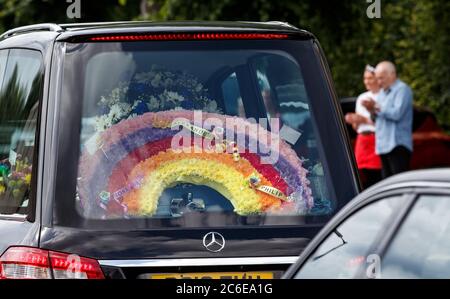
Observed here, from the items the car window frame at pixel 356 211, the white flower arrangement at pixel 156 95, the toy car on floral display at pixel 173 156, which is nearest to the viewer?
the car window frame at pixel 356 211

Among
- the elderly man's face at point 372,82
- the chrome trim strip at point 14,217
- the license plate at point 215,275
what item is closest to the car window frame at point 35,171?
the chrome trim strip at point 14,217

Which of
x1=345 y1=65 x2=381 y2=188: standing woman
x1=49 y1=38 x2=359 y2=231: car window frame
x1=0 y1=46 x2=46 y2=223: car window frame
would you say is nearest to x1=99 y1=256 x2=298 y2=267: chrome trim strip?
x1=49 y1=38 x2=359 y2=231: car window frame

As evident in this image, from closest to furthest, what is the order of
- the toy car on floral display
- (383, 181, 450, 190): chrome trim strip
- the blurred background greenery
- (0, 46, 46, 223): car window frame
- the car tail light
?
(383, 181, 450, 190): chrome trim strip, the car tail light, the toy car on floral display, (0, 46, 46, 223): car window frame, the blurred background greenery

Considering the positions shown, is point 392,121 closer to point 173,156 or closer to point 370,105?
point 370,105

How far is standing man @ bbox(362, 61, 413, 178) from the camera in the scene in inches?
653

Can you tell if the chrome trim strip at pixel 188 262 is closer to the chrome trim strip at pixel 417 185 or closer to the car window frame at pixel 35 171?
the car window frame at pixel 35 171

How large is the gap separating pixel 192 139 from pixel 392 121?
10.0m

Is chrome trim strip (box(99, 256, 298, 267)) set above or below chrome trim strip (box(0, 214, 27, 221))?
below

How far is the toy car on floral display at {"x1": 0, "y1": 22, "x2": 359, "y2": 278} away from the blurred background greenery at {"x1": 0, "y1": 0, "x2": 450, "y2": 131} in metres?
15.0

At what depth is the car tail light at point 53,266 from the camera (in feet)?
20.7

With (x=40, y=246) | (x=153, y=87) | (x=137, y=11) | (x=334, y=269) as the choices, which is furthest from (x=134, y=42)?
(x=137, y=11)

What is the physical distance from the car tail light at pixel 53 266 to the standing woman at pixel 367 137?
36.0 feet

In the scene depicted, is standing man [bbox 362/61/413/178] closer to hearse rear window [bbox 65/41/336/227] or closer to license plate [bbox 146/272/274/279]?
hearse rear window [bbox 65/41/336/227]
